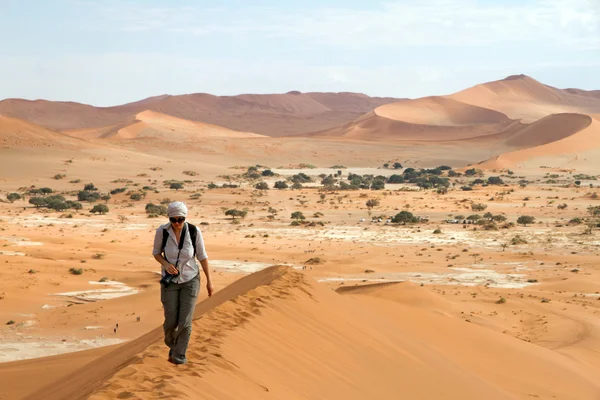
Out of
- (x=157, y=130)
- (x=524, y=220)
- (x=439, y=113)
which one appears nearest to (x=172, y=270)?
(x=524, y=220)

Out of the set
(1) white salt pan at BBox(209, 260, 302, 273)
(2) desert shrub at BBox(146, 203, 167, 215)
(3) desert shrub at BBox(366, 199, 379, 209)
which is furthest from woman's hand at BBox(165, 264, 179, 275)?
(3) desert shrub at BBox(366, 199, 379, 209)

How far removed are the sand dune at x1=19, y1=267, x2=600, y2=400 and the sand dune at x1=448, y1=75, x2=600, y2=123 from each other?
137m

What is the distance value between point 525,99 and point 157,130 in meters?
80.0

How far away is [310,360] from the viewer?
779cm

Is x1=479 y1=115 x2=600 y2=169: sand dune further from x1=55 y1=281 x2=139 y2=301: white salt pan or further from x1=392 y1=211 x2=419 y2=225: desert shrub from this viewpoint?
x1=55 y1=281 x2=139 y2=301: white salt pan

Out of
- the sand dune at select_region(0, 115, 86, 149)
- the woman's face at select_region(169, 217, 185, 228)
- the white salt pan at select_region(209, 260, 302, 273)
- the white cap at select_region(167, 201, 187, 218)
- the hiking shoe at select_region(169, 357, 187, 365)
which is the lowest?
the white salt pan at select_region(209, 260, 302, 273)

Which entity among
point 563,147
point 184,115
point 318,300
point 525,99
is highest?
point 525,99

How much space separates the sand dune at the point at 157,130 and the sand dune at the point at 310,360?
3640 inches

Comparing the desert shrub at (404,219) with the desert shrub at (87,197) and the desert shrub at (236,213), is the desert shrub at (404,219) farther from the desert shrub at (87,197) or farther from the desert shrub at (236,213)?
the desert shrub at (87,197)

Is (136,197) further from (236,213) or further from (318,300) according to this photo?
(318,300)

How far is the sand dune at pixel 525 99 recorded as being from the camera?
5861 inches

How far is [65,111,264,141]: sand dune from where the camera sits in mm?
110938

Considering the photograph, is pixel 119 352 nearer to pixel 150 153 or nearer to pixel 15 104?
pixel 150 153

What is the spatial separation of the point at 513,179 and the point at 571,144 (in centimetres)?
2184
